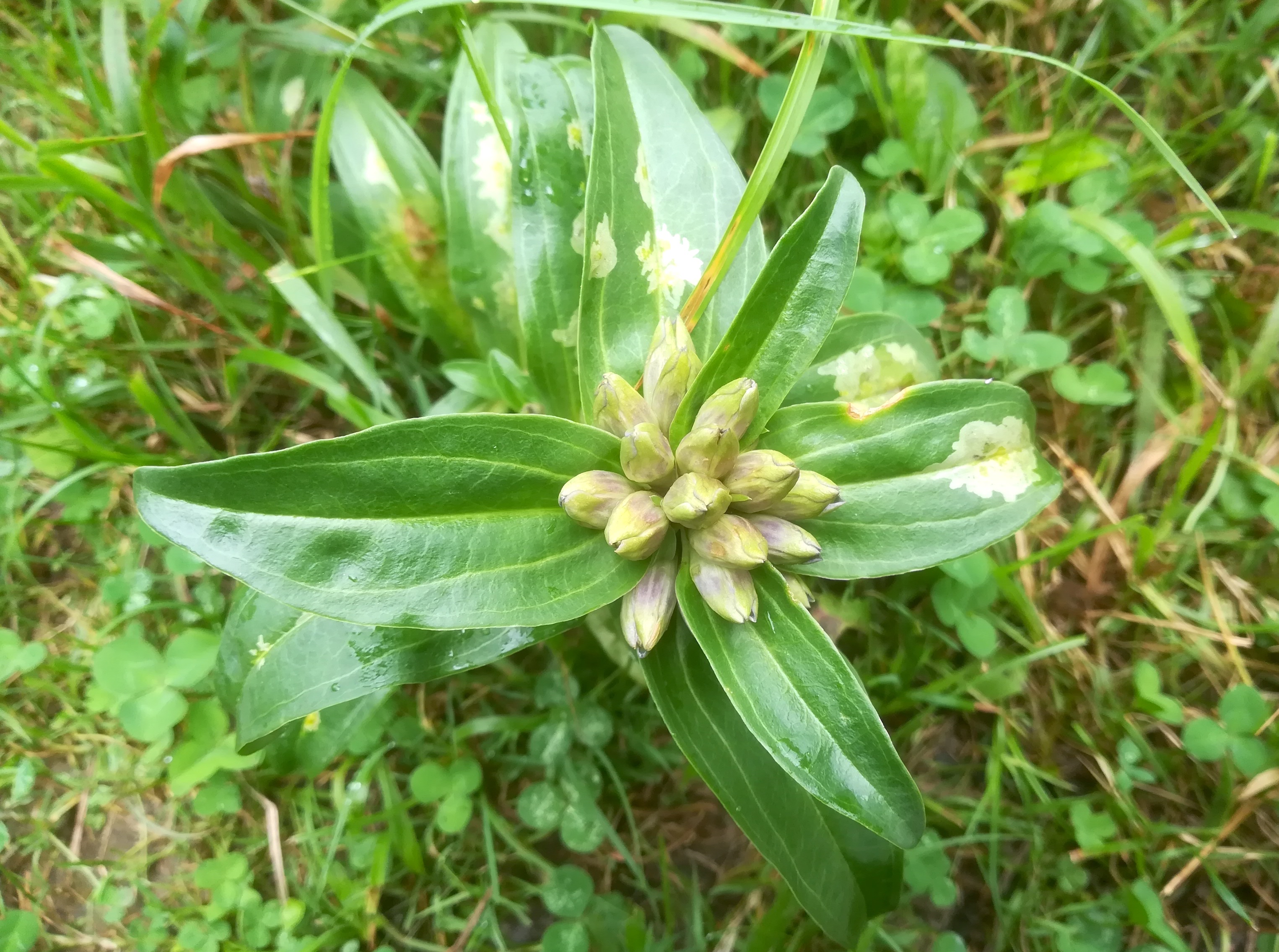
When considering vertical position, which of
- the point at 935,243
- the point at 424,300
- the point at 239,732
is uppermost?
the point at 935,243

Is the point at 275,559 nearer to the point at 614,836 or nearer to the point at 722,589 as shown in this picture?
the point at 722,589

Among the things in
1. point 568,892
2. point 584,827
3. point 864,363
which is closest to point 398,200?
point 864,363

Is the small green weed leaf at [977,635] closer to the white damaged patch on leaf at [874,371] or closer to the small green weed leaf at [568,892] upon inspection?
the white damaged patch on leaf at [874,371]

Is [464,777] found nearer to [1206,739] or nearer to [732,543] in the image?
[732,543]

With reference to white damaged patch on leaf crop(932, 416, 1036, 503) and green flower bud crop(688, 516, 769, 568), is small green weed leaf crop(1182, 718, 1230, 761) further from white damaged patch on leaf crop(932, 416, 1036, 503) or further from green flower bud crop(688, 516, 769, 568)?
green flower bud crop(688, 516, 769, 568)

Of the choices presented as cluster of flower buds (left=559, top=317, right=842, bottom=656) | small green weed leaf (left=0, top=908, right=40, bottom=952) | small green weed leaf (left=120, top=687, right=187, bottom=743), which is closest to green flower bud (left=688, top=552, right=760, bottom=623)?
cluster of flower buds (left=559, top=317, right=842, bottom=656)

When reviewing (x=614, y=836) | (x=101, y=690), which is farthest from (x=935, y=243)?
(x=101, y=690)
